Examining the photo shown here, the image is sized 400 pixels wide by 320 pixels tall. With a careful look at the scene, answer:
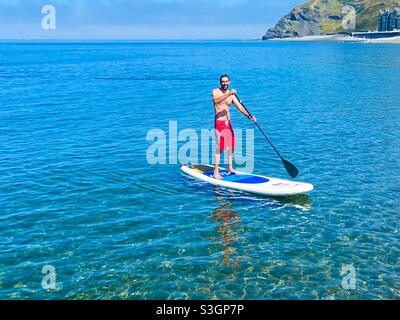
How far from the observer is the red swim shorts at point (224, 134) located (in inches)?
611

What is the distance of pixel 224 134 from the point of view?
1568 centimetres

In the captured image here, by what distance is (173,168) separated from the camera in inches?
737

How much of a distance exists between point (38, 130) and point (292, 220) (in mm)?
19581

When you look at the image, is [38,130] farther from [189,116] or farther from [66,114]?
[189,116]

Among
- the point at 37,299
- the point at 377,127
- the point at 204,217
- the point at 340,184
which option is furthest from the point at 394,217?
the point at 377,127

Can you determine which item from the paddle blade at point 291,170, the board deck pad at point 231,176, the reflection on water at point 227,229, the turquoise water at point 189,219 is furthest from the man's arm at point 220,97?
the paddle blade at point 291,170

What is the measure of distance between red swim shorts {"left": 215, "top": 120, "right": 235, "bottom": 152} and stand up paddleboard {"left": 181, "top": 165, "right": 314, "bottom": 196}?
50.7 inches

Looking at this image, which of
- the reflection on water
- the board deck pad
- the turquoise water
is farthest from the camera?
the board deck pad

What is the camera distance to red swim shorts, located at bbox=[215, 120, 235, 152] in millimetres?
15523

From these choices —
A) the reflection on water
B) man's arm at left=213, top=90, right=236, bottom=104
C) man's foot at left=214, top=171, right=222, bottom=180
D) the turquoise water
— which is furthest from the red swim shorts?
the reflection on water

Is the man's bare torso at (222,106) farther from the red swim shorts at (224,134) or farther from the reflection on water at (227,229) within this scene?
the reflection on water at (227,229)

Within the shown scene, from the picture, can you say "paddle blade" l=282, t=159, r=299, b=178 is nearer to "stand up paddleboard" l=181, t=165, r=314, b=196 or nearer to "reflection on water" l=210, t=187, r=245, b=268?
"stand up paddleboard" l=181, t=165, r=314, b=196

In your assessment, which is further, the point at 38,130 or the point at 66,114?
the point at 66,114

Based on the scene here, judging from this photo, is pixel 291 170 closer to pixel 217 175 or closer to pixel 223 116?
pixel 217 175
